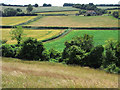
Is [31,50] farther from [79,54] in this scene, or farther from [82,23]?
[82,23]

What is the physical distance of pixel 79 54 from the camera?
27281 millimetres

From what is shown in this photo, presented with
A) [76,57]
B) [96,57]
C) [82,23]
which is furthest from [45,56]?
[82,23]

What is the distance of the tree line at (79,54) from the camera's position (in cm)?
2539

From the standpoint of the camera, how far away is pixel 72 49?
90.1ft

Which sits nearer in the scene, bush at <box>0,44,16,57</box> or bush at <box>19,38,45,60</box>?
bush at <box>19,38,45,60</box>

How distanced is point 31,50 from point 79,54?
932 centimetres

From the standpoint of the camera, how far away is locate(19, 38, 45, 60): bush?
30.2 meters

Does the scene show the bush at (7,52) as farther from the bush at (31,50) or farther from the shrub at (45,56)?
the shrub at (45,56)

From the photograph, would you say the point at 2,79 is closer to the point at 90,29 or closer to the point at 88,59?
the point at 88,59

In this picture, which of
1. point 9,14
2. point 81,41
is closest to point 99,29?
point 81,41

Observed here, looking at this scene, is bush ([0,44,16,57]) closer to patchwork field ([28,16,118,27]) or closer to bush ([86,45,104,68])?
bush ([86,45,104,68])

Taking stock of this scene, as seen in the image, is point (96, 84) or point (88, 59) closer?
point (96, 84)

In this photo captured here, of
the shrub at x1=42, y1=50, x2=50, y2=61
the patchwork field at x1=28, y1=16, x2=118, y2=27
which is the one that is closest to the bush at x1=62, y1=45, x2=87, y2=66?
the shrub at x1=42, y1=50, x2=50, y2=61

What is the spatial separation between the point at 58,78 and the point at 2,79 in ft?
11.8
